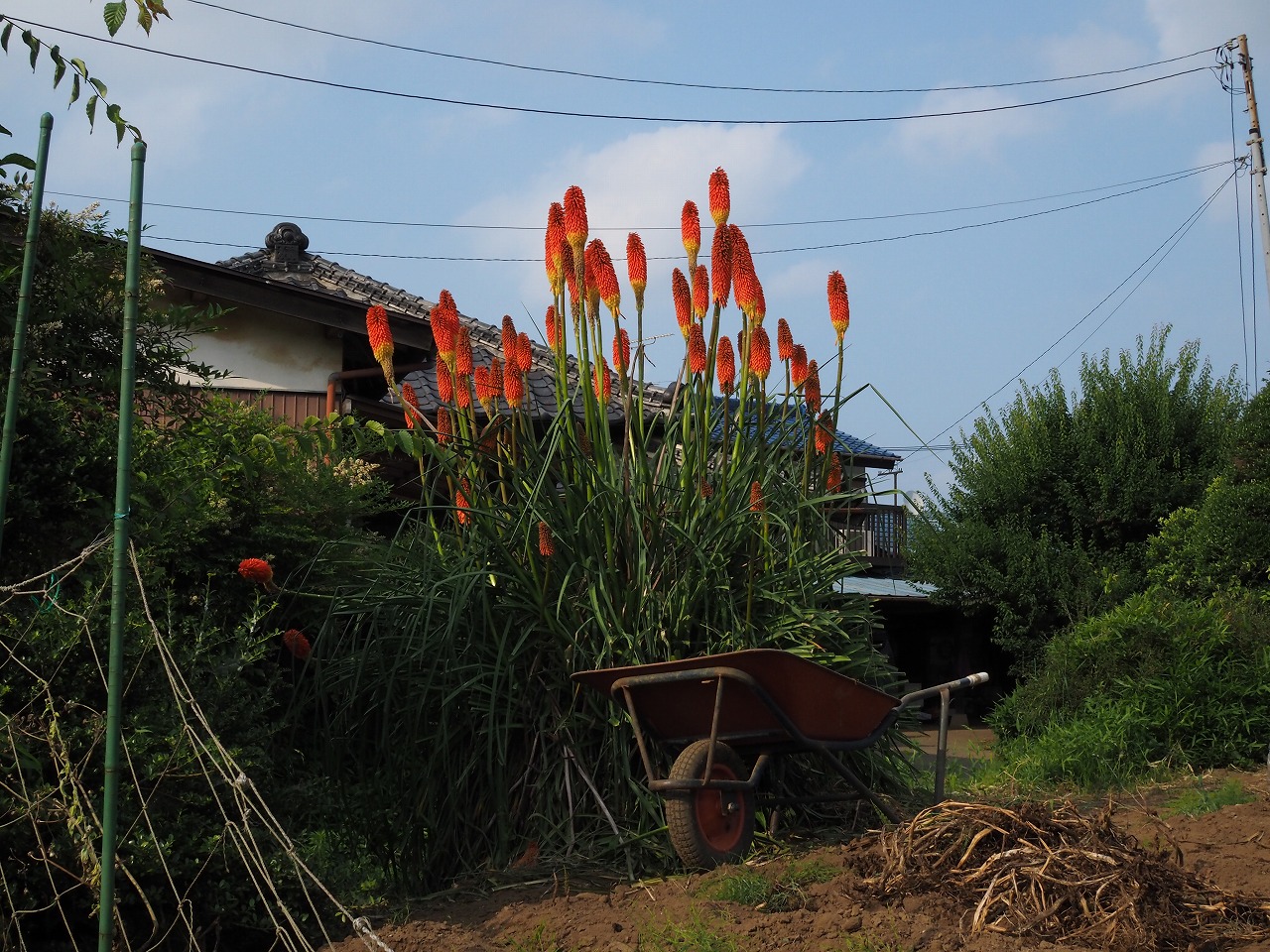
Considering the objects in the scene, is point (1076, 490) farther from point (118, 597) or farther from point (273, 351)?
point (118, 597)

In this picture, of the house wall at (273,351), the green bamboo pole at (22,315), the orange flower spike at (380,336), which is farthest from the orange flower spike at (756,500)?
the house wall at (273,351)

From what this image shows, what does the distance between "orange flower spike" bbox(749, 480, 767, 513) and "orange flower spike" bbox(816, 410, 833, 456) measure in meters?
0.42

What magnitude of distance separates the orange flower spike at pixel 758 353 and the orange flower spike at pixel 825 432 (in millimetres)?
290

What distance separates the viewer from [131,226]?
2.55m

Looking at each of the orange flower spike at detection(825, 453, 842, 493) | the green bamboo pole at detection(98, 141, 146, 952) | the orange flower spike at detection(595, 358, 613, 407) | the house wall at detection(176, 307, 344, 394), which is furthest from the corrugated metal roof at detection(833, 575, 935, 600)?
the green bamboo pole at detection(98, 141, 146, 952)

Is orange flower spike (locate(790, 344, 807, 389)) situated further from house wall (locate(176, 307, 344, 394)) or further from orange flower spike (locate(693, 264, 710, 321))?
house wall (locate(176, 307, 344, 394))

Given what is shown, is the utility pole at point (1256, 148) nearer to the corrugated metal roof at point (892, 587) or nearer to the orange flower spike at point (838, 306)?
the corrugated metal roof at point (892, 587)

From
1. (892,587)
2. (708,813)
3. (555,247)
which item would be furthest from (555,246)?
A: (892,587)

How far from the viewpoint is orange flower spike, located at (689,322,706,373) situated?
13.4ft

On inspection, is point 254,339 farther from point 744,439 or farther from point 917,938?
point 917,938

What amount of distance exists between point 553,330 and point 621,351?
44 cm

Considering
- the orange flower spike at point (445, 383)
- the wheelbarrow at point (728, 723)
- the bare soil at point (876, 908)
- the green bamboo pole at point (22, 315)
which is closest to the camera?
the green bamboo pole at point (22, 315)

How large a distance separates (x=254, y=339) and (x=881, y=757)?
7.69m

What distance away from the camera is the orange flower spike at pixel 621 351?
4016mm
